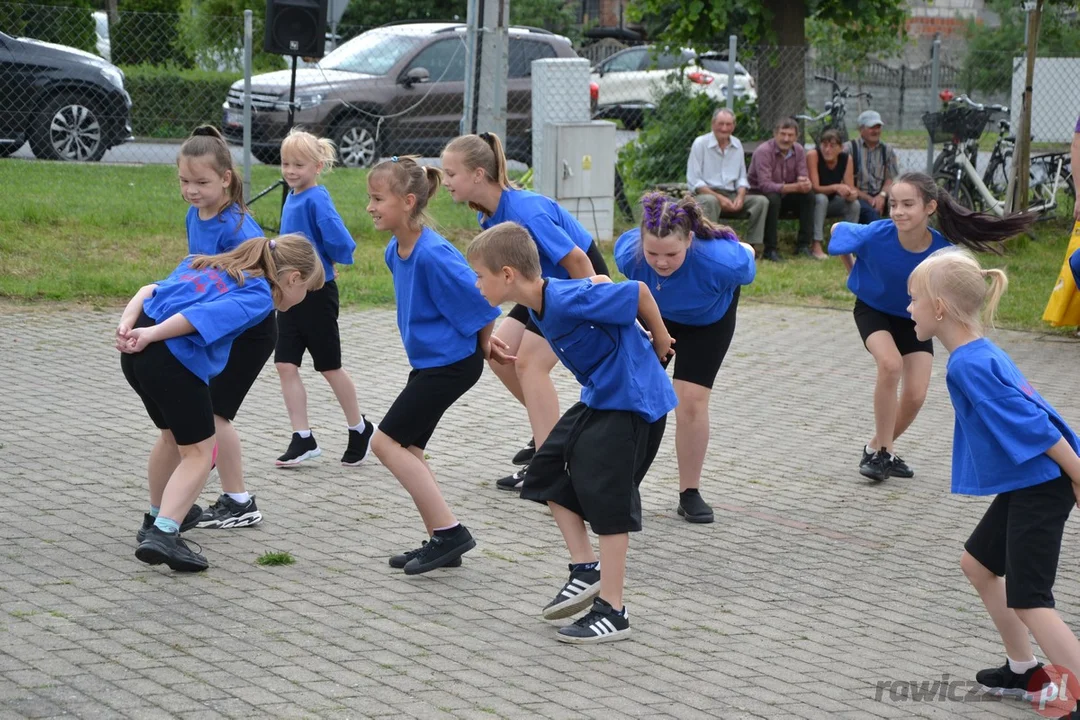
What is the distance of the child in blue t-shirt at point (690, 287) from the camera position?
17.5ft

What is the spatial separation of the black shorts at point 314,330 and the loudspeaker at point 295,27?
6.88 metres

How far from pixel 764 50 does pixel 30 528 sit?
11709 millimetres

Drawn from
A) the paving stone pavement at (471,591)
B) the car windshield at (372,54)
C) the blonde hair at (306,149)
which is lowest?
the paving stone pavement at (471,591)

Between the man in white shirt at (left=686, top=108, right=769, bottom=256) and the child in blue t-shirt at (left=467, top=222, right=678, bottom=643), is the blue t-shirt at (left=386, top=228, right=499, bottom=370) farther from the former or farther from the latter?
the man in white shirt at (left=686, top=108, right=769, bottom=256)

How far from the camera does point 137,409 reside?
7684 mm

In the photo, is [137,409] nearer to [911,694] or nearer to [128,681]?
[128,681]

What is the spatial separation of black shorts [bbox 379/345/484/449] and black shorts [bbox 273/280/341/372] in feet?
5.40

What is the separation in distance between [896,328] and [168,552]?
12.6ft

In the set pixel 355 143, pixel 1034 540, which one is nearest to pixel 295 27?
pixel 355 143

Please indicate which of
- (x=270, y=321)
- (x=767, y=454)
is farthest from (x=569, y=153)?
(x=270, y=321)

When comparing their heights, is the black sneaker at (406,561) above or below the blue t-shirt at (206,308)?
below

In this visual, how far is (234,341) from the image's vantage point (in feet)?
18.5

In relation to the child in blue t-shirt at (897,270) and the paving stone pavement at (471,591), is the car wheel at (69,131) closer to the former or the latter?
the paving stone pavement at (471,591)

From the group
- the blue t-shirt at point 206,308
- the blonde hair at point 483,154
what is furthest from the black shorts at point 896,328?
the blue t-shirt at point 206,308
